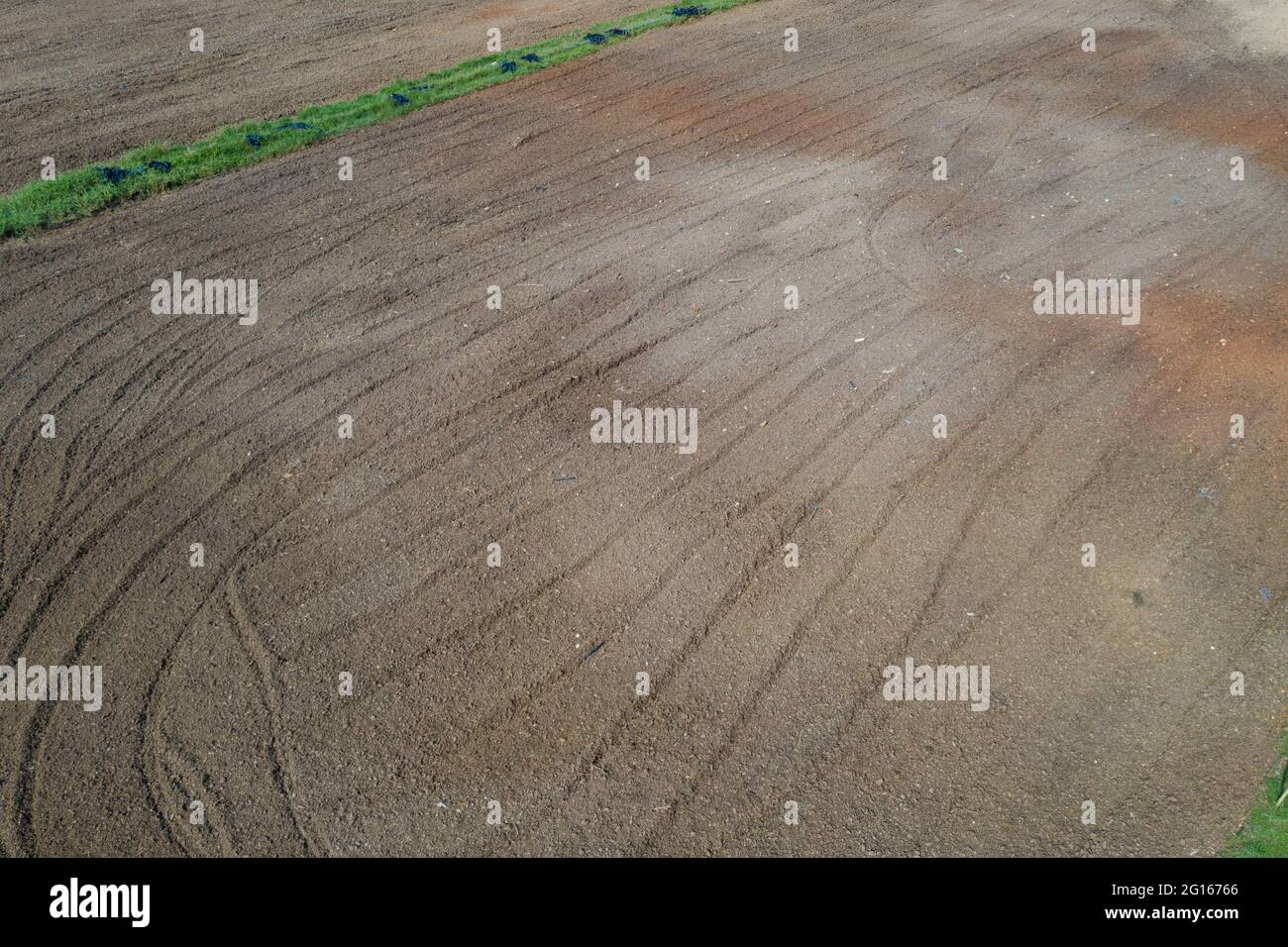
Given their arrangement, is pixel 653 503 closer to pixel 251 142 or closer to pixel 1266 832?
pixel 1266 832

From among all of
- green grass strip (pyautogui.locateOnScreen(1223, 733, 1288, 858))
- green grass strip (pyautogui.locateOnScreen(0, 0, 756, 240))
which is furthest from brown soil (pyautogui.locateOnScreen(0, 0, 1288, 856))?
green grass strip (pyautogui.locateOnScreen(0, 0, 756, 240))

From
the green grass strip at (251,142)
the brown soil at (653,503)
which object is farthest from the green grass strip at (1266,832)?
the green grass strip at (251,142)

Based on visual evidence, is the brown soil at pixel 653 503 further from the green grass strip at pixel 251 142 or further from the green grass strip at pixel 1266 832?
the green grass strip at pixel 251 142

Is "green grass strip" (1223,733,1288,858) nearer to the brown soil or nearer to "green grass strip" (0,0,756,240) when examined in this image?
the brown soil

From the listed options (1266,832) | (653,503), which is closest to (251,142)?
(653,503)

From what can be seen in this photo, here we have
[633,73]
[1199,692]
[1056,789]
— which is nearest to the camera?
[1056,789]

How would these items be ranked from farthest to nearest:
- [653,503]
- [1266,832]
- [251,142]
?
[251,142], [653,503], [1266,832]

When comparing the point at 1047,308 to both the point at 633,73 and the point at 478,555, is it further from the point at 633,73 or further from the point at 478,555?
the point at 633,73

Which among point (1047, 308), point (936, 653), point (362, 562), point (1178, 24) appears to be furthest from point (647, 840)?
point (1178, 24)
